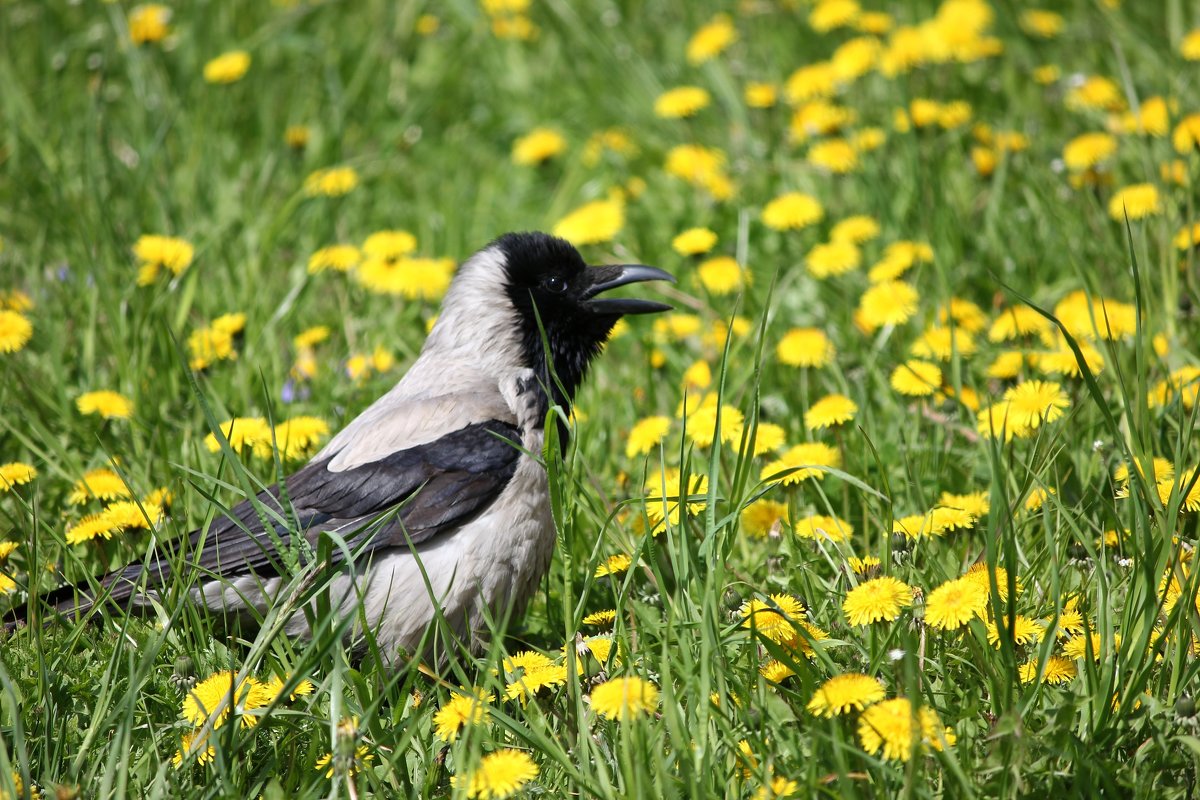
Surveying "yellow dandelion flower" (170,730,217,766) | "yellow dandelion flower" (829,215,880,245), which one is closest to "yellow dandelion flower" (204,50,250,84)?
"yellow dandelion flower" (829,215,880,245)

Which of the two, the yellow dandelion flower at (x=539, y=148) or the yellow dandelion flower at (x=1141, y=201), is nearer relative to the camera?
the yellow dandelion flower at (x=1141, y=201)

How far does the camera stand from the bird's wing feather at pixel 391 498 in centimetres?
376

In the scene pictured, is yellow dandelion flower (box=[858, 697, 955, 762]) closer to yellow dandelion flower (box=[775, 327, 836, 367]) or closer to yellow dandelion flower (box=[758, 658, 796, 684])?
yellow dandelion flower (box=[758, 658, 796, 684])

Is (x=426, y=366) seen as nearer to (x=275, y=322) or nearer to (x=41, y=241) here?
(x=275, y=322)

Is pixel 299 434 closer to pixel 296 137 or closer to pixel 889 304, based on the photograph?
pixel 889 304

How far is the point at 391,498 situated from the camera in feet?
12.5

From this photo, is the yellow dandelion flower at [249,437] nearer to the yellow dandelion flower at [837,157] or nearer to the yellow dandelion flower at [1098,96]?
the yellow dandelion flower at [837,157]

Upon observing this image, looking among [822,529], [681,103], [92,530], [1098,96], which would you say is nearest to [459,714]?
[822,529]

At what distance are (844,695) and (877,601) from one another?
1.17 feet

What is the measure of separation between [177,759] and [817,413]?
214 cm

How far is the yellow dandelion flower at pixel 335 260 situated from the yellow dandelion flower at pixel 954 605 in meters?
3.19

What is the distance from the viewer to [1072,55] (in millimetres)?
6586

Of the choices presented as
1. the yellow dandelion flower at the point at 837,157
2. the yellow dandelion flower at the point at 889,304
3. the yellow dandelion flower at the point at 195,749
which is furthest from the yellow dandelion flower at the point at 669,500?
the yellow dandelion flower at the point at 837,157

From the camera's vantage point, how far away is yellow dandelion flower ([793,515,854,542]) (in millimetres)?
3486
